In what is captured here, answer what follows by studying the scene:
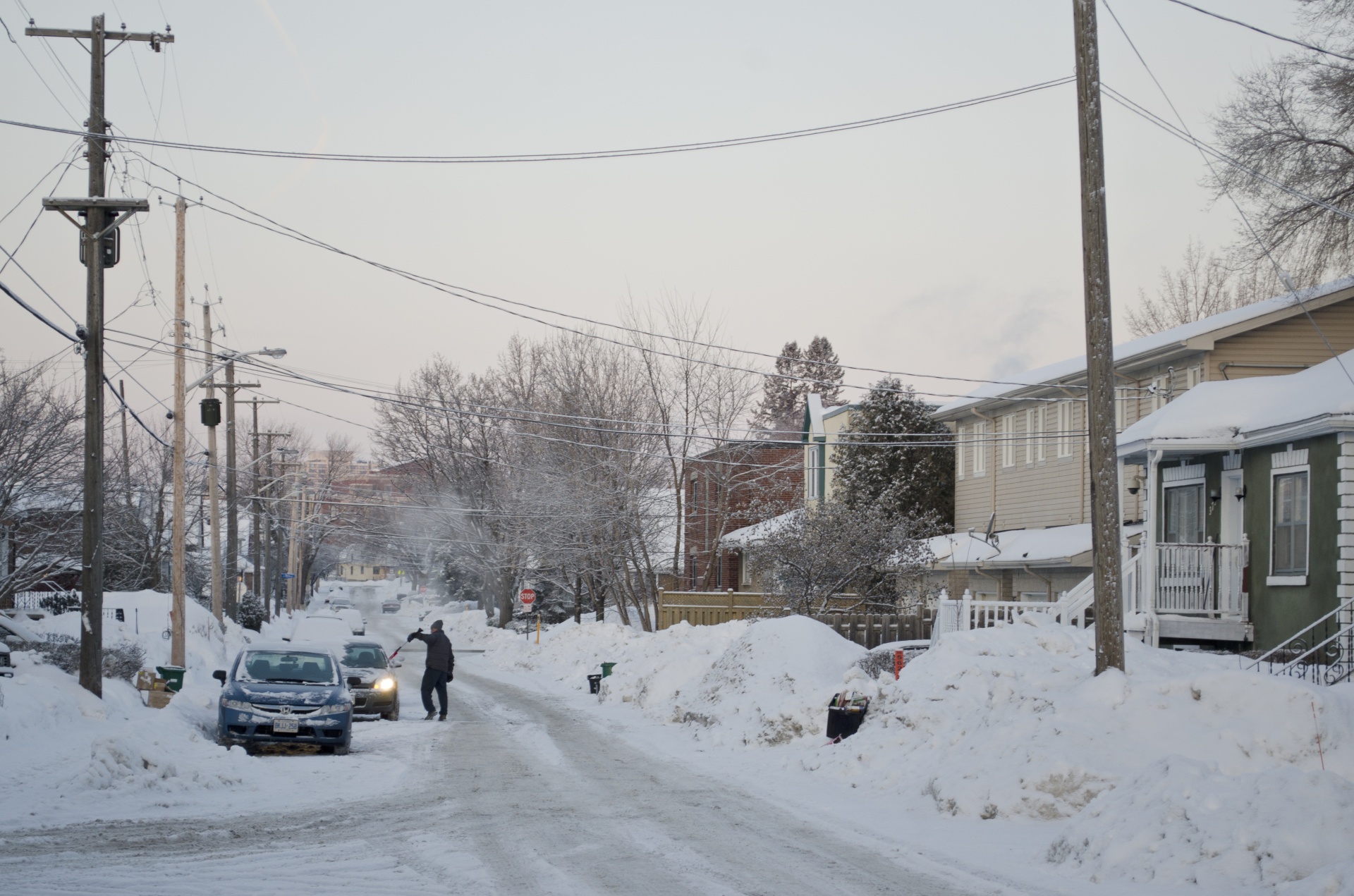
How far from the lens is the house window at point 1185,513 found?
20.2 m

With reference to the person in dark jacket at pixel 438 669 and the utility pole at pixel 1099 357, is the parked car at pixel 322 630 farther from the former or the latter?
the utility pole at pixel 1099 357

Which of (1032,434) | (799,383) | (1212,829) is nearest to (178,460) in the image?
(1032,434)

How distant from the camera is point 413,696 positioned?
88.3 ft

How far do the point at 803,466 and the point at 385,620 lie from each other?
176 feet

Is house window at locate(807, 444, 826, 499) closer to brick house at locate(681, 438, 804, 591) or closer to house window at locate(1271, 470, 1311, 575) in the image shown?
brick house at locate(681, 438, 804, 591)

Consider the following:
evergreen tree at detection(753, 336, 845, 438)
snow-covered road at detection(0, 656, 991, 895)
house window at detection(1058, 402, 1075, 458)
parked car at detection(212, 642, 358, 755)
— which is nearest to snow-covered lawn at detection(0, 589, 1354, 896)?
parked car at detection(212, 642, 358, 755)

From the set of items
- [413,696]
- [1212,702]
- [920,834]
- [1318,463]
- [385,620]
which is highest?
[1318,463]

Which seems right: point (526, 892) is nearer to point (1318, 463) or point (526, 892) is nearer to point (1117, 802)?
point (1117, 802)

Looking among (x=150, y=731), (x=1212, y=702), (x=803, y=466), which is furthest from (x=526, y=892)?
(x=803, y=466)

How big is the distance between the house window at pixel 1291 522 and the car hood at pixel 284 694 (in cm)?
1361

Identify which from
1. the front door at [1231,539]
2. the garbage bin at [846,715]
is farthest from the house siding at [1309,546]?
the garbage bin at [846,715]

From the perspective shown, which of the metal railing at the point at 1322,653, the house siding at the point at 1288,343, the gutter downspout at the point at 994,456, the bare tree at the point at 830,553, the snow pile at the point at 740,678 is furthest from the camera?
the gutter downspout at the point at 994,456

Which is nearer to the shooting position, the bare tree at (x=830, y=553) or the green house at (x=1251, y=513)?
the green house at (x=1251, y=513)

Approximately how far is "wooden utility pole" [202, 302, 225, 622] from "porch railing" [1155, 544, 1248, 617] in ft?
70.2
